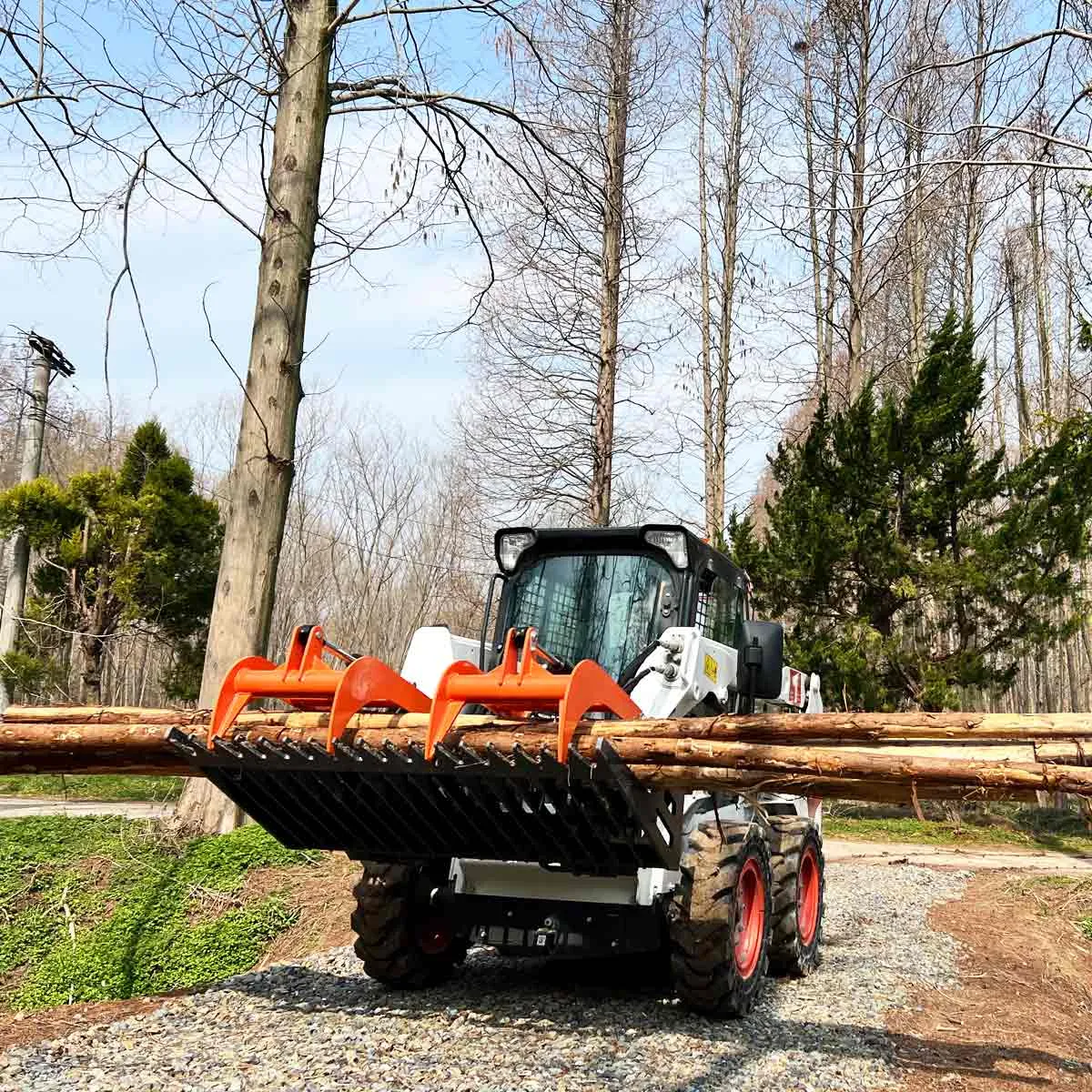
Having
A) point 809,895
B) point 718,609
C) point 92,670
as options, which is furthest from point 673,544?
point 92,670

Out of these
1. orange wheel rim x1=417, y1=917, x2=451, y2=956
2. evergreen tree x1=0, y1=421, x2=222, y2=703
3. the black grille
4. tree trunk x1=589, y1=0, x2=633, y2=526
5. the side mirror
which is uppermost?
tree trunk x1=589, y1=0, x2=633, y2=526

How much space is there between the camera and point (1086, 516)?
20.2 meters

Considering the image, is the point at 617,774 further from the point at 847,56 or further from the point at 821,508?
the point at 847,56

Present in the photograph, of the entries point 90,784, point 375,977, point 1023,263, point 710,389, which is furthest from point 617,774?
point 1023,263

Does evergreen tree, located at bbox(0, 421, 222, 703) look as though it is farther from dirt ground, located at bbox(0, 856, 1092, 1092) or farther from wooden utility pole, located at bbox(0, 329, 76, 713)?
dirt ground, located at bbox(0, 856, 1092, 1092)

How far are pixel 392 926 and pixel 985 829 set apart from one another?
56.7ft

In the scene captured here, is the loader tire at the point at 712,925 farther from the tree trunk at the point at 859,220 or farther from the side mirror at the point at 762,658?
the tree trunk at the point at 859,220

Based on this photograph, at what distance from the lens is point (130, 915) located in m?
8.88

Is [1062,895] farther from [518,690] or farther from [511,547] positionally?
[518,690]

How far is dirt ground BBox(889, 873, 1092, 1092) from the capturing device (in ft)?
18.5

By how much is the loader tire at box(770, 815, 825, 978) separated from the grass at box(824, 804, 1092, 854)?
442 inches

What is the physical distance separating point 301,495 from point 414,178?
81.5ft

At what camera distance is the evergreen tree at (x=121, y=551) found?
22.5 m

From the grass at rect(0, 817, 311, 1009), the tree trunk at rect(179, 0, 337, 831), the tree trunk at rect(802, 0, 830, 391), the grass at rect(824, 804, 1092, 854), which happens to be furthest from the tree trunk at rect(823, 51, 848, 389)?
the grass at rect(0, 817, 311, 1009)
